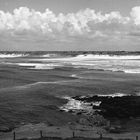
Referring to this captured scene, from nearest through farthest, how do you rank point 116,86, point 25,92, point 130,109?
point 130,109, point 25,92, point 116,86

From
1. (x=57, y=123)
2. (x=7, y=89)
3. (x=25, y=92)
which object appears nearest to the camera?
(x=57, y=123)

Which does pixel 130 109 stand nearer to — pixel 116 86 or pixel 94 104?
pixel 94 104

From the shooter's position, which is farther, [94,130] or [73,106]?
[73,106]

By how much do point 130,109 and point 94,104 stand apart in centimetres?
612

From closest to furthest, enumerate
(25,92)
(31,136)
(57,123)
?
(31,136)
(57,123)
(25,92)

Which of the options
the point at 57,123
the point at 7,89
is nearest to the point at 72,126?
the point at 57,123

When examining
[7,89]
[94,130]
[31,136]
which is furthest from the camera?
[7,89]

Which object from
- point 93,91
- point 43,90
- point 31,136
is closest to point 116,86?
point 93,91

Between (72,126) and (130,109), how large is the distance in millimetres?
9753

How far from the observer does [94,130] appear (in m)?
28.5

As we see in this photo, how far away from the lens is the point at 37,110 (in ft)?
122

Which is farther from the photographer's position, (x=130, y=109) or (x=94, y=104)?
(x=94, y=104)

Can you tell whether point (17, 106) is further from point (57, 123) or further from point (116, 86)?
point (116, 86)

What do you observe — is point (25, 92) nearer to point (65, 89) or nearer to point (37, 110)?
point (65, 89)
